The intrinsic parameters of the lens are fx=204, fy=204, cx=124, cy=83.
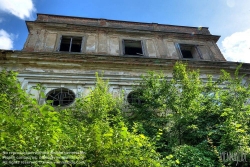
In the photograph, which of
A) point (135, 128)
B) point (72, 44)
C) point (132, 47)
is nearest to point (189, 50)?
point (132, 47)

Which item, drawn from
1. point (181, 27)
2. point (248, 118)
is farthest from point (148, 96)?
point (181, 27)

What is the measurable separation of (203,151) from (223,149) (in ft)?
1.64

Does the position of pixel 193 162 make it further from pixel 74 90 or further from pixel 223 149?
pixel 74 90

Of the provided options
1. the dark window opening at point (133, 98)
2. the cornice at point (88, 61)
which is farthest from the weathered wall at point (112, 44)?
the dark window opening at point (133, 98)

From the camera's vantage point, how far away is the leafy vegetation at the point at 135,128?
10.5 feet

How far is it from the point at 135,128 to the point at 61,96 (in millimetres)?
4027

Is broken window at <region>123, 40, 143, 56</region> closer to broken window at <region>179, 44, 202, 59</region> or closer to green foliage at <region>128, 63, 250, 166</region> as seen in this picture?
broken window at <region>179, 44, 202, 59</region>

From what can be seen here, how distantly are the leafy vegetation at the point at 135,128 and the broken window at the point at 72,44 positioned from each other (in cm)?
494

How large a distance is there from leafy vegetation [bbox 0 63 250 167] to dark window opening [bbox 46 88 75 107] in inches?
42.1

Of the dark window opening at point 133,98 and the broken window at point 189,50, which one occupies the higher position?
the broken window at point 189,50

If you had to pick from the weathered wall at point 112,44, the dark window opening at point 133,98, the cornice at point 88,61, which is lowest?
the dark window opening at point 133,98

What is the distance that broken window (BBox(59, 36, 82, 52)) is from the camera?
11.2 m

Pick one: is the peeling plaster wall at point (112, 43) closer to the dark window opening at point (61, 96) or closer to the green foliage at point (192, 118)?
the dark window opening at point (61, 96)

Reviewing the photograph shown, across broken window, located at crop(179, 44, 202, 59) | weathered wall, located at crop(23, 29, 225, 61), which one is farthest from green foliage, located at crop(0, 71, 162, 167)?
broken window, located at crop(179, 44, 202, 59)
